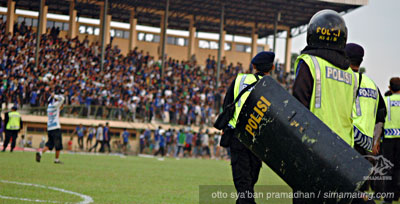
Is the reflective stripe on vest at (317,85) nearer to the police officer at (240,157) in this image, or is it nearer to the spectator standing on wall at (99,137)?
the police officer at (240,157)

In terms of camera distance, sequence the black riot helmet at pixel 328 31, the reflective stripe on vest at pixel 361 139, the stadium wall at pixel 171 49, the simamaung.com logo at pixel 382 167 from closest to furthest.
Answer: the black riot helmet at pixel 328 31
the reflective stripe on vest at pixel 361 139
the simamaung.com logo at pixel 382 167
the stadium wall at pixel 171 49

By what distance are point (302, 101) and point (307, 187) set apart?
630mm

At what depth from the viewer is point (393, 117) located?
31.3 ft

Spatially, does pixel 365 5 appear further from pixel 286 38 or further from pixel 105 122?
pixel 105 122

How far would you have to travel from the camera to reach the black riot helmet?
3895mm

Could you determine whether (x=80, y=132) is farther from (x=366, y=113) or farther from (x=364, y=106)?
(x=366, y=113)

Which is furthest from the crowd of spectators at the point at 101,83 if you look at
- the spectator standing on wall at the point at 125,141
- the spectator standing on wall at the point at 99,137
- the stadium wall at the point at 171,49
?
the stadium wall at the point at 171,49

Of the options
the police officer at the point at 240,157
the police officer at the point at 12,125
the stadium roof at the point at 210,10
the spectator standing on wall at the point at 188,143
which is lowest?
the spectator standing on wall at the point at 188,143

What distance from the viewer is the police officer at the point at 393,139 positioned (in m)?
9.42

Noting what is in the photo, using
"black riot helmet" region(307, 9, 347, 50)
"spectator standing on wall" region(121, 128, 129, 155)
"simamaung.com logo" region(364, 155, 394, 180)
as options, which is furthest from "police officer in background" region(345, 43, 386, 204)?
"spectator standing on wall" region(121, 128, 129, 155)

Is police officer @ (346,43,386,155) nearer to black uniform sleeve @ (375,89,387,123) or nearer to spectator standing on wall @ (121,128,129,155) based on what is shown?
black uniform sleeve @ (375,89,387,123)

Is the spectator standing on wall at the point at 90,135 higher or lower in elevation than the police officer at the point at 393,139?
lower

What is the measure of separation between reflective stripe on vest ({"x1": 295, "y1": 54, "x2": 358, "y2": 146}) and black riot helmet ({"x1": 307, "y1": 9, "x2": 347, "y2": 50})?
14cm

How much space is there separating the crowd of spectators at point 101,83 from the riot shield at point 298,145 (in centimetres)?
2721
